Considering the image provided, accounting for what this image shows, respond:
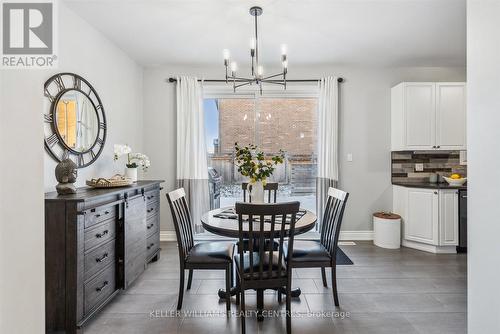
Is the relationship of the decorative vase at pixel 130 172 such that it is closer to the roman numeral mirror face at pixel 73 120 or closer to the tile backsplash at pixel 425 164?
the roman numeral mirror face at pixel 73 120

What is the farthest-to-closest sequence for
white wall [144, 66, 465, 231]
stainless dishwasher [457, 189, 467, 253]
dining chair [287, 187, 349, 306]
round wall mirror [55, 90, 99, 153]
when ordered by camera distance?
white wall [144, 66, 465, 231] → stainless dishwasher [457, 189, 467, 253] → round wall mirror [55, 90, 99, 153] → dining chair [287, 187, 349, 306]

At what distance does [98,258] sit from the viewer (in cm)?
233

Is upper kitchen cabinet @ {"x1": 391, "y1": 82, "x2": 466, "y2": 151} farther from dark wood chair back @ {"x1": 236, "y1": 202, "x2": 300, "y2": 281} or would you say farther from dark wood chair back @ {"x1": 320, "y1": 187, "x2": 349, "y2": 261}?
dark wood chair back @ {"x1": 236, "y1": 202, "x2": 300, "y2": 281}

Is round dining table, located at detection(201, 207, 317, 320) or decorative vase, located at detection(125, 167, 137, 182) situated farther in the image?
decorative vase, located at detection(125, 167, 137, 182)

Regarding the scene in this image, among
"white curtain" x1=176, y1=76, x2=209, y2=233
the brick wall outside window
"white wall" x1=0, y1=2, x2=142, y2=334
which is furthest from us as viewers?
the brick wall outside window

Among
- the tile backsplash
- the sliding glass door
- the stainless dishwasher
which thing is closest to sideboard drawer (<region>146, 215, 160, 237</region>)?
the sliding glass door

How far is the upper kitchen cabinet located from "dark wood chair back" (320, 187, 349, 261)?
2.08 m

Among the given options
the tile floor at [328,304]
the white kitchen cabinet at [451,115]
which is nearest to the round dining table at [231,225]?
the tile floor at [328,304]

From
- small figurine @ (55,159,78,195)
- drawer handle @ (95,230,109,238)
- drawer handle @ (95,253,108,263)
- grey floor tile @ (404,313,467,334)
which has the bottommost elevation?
grey floor tile @ (404,313,467,334)

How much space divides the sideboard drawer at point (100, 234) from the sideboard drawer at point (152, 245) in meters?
0.82

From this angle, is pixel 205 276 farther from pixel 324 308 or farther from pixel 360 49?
pixel 360 49

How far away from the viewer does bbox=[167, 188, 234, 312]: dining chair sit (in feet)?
7.79

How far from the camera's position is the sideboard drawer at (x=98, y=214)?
2.18 meters

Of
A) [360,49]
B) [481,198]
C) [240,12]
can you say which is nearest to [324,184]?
Answer: [360,49]
